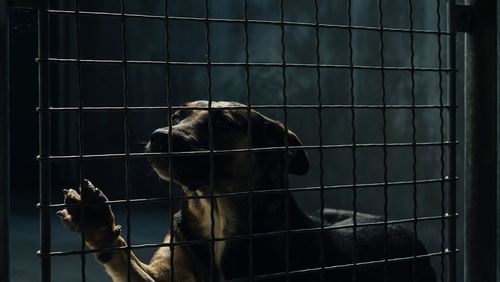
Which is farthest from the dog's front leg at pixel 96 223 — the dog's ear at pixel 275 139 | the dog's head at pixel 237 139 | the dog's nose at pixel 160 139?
the dog's ear at pixel 275 139

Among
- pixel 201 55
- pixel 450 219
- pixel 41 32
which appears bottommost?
pixel 450 219

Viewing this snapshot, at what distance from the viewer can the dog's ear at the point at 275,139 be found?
3.67 meters

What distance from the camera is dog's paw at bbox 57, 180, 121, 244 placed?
2164mm

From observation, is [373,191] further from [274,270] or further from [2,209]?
[2,209]

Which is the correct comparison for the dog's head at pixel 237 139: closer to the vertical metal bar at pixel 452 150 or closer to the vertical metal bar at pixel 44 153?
the vertical metal bar at pixel 452 150

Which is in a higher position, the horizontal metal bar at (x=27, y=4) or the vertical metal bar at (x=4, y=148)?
the horizontal metal bar at (x=27, y=4)

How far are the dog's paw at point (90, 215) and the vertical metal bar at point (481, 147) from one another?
4.36 ft

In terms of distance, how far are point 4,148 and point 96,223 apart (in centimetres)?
63

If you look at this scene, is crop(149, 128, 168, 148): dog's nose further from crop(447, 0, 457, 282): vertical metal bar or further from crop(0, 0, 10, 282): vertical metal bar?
crop(447, 0, 457, 282): vertical metal bar

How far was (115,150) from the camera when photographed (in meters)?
10.2

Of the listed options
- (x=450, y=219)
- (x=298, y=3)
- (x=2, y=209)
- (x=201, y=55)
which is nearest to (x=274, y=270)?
(x=450, y=219)

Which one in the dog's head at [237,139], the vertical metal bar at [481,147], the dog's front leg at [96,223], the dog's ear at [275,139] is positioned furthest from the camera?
the dog's ear at [275,139]

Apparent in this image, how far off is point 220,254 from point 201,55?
5.57 meters

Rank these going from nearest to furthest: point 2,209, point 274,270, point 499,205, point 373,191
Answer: point 2,209
point 499,205
point 274,270
point 373,191
